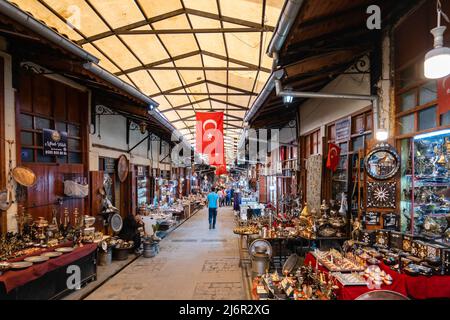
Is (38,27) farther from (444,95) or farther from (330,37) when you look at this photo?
(444,95)

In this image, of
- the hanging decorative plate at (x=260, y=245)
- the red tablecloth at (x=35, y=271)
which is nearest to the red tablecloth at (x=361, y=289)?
the hanging decorative plate at (x=260, y=245)

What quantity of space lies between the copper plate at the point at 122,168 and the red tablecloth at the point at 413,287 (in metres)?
8.45

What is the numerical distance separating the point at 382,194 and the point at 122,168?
28.1 feet

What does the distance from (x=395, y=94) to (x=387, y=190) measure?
1.65 meters

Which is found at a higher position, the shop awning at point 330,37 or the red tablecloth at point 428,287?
the shop awning at point 330,37

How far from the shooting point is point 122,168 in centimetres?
1031

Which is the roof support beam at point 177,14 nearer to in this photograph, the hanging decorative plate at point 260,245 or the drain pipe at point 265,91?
the drain pipe at point 265,91

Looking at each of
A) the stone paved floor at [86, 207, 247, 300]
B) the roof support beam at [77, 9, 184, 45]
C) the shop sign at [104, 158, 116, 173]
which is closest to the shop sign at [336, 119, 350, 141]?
the stone paved floor at [86, 207, 247, 300]

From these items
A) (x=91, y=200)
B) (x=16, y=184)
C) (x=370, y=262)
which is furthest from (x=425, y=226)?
(x=91, y=200)

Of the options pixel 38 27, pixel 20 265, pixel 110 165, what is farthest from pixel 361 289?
pixel 110 165

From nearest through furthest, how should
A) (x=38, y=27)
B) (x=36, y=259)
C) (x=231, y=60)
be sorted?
(x=38, y=27) → (x=36, y=259) → (x=231, y=60)

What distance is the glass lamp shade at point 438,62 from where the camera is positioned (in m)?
2.61

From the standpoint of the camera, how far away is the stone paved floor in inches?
227
